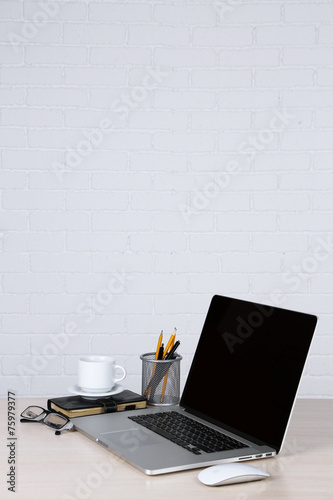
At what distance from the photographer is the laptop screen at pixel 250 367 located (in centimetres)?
129

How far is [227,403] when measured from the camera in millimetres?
1417

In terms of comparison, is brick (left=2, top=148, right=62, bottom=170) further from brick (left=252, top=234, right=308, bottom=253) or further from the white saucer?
the white saucer

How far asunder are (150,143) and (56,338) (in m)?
0.86

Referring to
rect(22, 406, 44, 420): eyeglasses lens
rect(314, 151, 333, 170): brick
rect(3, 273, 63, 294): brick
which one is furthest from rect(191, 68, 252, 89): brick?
rect(22, 406, 44, 420): eyeglasses lens

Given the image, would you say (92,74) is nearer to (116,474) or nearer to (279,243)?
(279,243)

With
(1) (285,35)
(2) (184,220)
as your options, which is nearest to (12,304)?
(2) (184,220)

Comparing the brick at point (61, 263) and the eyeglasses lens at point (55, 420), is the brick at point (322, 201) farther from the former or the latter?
the eyeglasses lens at point (55, 420)

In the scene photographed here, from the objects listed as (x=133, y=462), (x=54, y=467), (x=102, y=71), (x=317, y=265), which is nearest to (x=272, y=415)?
(x=133, y=462)

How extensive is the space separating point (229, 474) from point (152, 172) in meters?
1.70

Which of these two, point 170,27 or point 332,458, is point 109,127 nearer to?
point 170,27

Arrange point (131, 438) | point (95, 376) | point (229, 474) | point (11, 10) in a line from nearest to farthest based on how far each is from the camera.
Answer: point (229, 474) → point (131, 438) → point (95, 376) → point (11, 10)

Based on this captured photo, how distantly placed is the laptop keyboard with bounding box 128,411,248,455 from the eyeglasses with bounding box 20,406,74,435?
0.14 meters

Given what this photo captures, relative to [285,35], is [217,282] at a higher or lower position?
lower

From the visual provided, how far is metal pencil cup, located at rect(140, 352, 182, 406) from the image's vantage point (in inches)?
63.1
